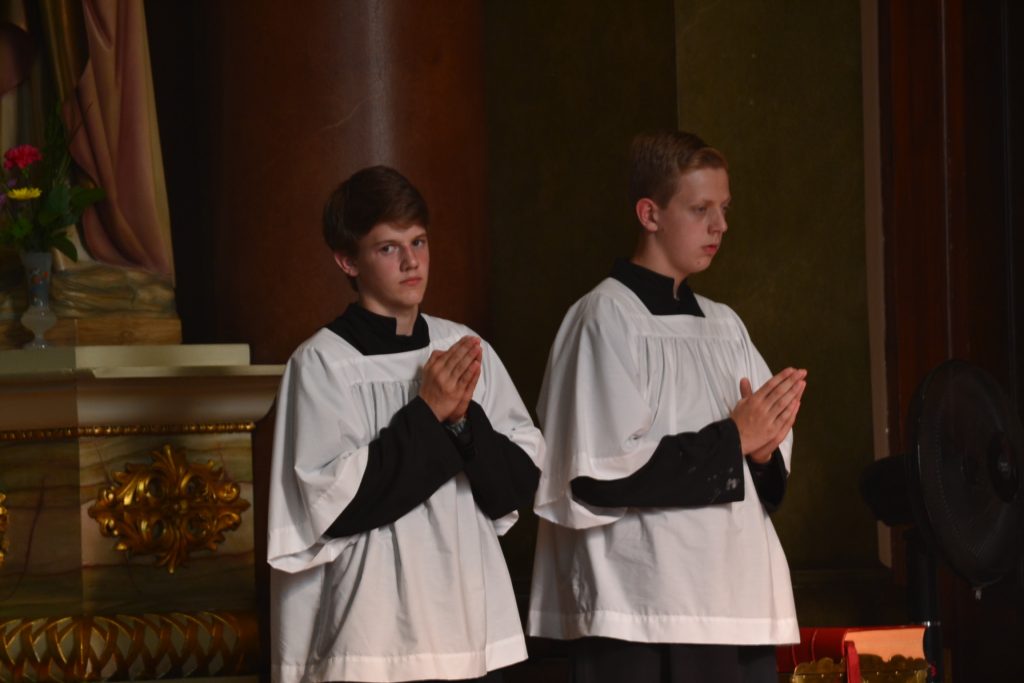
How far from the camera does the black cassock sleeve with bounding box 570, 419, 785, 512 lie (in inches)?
120

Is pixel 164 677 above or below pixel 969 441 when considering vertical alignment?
below

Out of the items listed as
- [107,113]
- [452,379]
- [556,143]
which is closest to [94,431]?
[107,113]

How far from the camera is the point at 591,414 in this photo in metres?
3.17

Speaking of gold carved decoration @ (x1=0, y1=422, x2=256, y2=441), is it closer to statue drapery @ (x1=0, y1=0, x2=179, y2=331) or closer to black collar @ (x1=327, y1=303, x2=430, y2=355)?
statue drapery @ (x1=0, y1=0, x2=179, y2=331)

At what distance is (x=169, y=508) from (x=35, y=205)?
0.95m

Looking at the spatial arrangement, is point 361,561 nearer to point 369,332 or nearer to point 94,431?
point 369,332

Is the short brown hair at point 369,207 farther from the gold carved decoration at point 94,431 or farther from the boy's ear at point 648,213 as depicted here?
the gold carved decoration at point 94,431

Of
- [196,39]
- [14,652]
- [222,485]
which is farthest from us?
[196,39]

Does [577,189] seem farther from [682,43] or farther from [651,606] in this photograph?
[651,606]

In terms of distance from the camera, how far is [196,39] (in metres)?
4.64

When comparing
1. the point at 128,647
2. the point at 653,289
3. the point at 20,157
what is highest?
the point at 20,157

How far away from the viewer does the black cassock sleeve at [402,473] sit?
2756 millimetres

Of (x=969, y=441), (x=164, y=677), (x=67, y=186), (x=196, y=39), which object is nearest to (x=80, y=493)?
(x=164, y=677)

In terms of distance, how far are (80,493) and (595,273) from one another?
1999 millimetres
